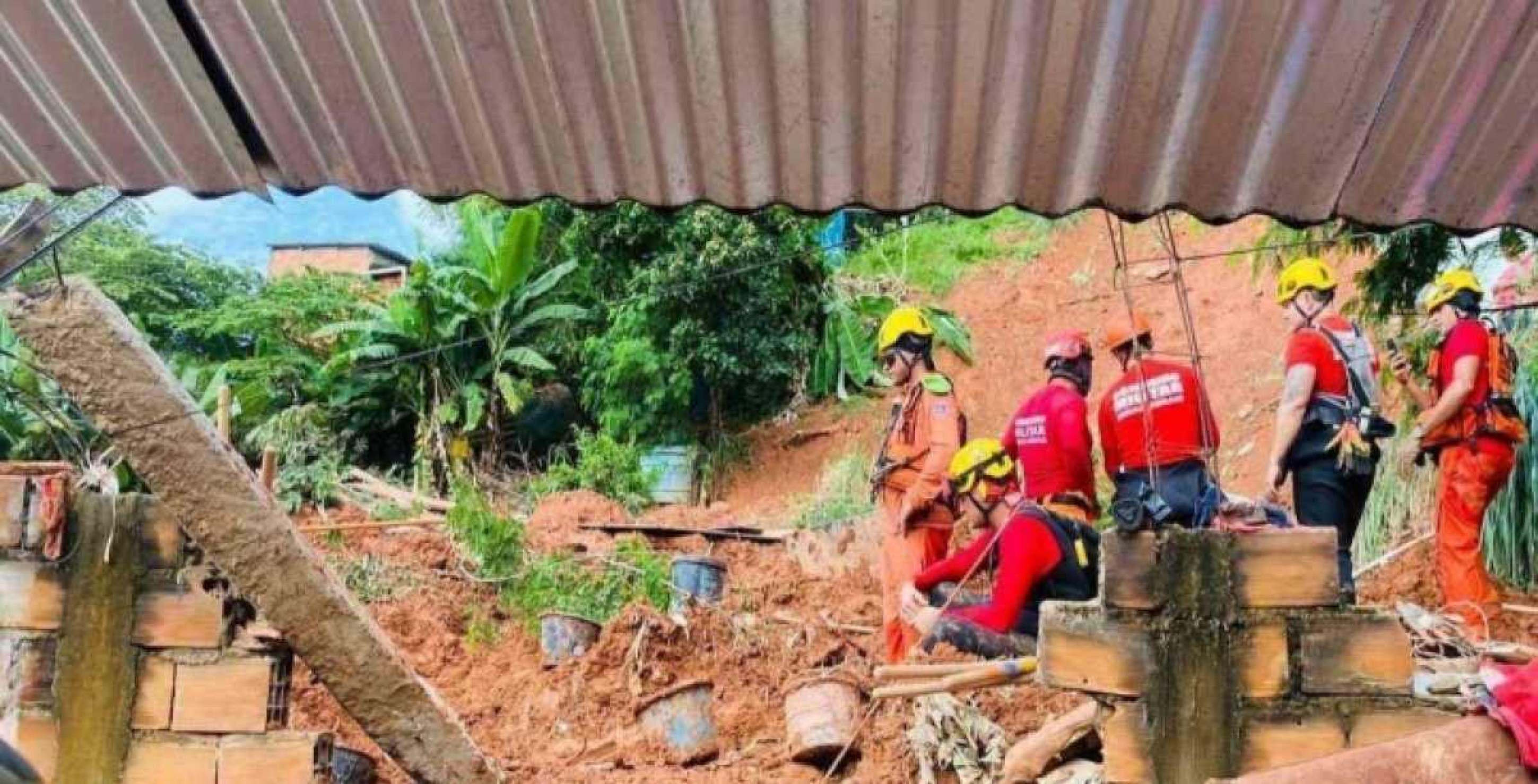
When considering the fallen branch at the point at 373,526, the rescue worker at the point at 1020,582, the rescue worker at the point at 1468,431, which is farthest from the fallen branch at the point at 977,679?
the fallen branch at the point at 373,526

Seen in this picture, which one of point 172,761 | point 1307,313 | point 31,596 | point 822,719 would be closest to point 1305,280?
point 1307,313

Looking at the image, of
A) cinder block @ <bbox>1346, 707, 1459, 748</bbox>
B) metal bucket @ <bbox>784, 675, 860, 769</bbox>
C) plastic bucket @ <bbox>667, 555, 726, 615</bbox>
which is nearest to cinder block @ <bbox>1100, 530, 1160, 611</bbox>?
cinder block @ <bbox>1346, 707, 1459, 748</bbox>

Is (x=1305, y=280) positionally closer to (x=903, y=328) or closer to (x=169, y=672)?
(x=903, y=328)

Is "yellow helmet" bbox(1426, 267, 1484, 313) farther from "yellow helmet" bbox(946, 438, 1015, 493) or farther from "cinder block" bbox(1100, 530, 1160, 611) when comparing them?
"cinder block" bbox(1100, 530, 1160, 611)

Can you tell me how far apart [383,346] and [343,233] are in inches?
429

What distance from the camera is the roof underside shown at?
294 centimetres

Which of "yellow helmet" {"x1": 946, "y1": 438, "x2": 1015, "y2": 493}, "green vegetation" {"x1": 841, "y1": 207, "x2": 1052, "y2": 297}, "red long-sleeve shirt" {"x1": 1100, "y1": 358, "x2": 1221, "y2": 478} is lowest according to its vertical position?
"yellow helmet" {"x1": 946, "y1": 438, "x2": 1015, "y2": 493}

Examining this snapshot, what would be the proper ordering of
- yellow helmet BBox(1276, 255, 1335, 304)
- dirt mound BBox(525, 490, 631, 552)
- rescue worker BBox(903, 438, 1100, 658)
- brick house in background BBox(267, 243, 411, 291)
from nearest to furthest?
1. rescue worker BBox(903, 438, 1100, 658)
2. yellow helmet BBox(1276, 255, 1335, 304)
3. dirt mound BBox(525, 490, 631, 552)
4. brick house in background BBox(267, 243, 411, 291)

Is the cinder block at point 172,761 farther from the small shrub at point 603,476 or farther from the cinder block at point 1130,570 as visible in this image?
the small shrub at point 603,476

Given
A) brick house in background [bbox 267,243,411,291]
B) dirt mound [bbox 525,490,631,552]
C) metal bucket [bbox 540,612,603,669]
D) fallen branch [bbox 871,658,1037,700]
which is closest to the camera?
fallen branch [bbox 871,658,1037,700]

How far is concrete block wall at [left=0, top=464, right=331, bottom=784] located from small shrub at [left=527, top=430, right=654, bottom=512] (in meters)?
9.07

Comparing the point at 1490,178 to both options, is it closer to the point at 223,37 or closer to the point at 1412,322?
Result: the point at 223,37

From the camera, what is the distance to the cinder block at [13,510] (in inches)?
221

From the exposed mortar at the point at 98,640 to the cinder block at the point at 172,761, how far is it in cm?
5
